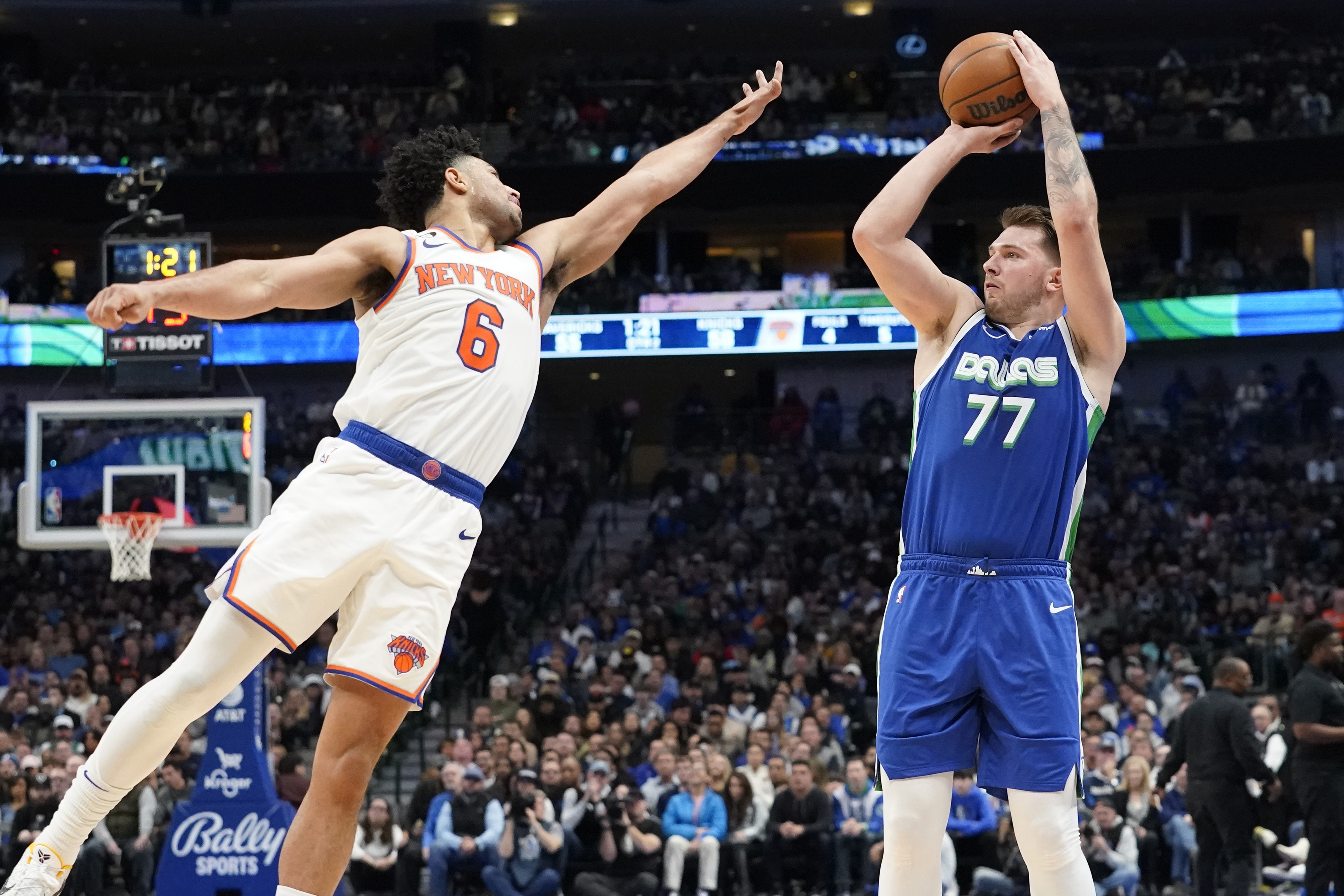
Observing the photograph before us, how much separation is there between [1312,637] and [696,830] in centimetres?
531

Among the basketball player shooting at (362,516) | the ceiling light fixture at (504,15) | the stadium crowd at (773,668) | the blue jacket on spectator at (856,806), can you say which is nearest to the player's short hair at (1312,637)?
the stadium crowd at (773,668)

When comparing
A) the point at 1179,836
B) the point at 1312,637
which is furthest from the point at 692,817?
the point at 1312,637

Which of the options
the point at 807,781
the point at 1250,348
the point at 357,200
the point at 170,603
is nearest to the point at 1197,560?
the point at 1250,348

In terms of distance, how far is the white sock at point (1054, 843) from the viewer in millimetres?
4129

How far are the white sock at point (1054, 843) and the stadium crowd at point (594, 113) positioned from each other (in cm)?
2238

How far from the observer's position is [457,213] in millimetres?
4793

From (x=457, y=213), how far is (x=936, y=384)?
1589mm

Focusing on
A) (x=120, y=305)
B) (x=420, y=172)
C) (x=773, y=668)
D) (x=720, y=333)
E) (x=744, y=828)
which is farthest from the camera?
(x=720, y=333)

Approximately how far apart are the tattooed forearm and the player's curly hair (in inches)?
71.7

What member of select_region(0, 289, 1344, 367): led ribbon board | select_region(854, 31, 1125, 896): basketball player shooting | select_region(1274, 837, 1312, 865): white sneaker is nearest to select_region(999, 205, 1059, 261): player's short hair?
select_region(854, 31, 1125, 896): basketball player shooting

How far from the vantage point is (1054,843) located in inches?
163

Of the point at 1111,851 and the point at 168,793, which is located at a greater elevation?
the point at 168,793

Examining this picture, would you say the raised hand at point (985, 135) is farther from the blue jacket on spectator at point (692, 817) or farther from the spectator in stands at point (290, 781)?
the spectator in stands at point (290, 781)

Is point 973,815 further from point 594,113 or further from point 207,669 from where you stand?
point 594,113
